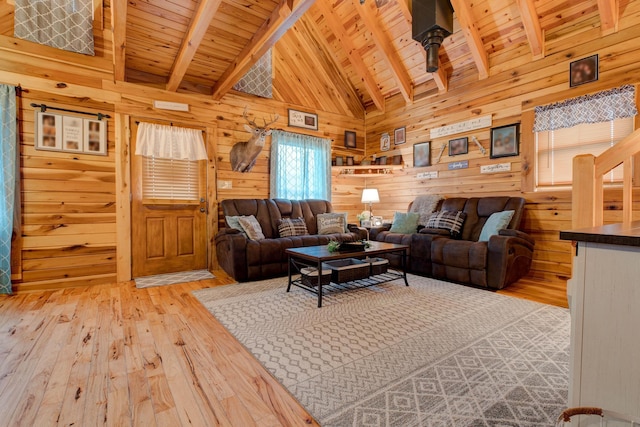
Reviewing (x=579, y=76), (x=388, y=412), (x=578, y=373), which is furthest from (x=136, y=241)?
(x=579, y=76)

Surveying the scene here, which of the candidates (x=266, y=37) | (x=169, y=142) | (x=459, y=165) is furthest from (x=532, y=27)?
(x=169, y=142)

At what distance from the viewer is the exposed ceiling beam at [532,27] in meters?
3.53

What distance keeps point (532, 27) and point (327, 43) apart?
3199 mm

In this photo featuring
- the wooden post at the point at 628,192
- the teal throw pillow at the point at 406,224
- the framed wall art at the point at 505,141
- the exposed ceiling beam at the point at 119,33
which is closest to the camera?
the wooden post at the point at 628,192

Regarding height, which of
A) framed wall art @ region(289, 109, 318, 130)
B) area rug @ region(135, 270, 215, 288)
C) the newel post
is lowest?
area rug @ region(135, 270, 215, 288)

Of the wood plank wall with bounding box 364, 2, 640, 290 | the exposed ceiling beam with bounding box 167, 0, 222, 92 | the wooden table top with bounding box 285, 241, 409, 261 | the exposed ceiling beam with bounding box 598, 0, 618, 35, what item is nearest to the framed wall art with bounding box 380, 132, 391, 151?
the wood plank wall with bounding box 364, 2, 640, 290

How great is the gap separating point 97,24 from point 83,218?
7.61ft

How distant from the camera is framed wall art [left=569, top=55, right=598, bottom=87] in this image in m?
3.40

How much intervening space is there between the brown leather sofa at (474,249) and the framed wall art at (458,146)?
30.2 inches

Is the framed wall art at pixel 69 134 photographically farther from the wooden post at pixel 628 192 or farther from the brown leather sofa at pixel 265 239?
the wooden post at pixel 628 192

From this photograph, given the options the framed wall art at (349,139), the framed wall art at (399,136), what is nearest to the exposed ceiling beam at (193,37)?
the framed wall art at (349,139)

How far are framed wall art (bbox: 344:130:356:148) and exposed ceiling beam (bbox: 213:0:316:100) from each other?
257 cm

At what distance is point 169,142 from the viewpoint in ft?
13.8

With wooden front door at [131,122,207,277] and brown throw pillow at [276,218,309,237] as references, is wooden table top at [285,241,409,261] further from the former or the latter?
wooden front door at [131,122,207,277]
